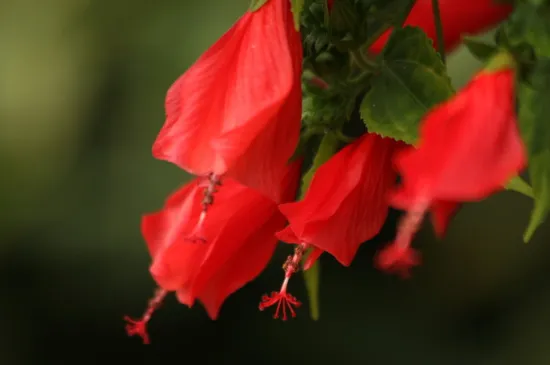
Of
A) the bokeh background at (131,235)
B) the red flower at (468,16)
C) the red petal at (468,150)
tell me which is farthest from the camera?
the bokeh background at (131,235)

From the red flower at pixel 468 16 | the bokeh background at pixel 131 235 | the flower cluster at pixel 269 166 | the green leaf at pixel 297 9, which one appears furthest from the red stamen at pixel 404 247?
the bokeh background at pixel 131 235

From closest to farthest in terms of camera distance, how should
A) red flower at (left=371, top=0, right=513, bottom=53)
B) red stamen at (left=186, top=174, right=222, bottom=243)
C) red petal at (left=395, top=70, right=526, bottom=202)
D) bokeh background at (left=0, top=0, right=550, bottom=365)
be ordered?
red petal at (left=395, top=70, right=526, bottom=202)
red stamen at (left=186, top=174, right=222, bottom=243)
red flower at (left=371, top=0, right=513, bottom=53)
bokeh background at (left=0, top=0, right=550, bottom=365)

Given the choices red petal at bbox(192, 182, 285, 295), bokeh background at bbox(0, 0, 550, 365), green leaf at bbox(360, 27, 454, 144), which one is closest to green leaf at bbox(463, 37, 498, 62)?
green leaf at bbox(360, 27, 454, 144)

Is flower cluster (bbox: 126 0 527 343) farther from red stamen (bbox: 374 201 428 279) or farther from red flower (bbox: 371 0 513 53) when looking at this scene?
red flower (bbox: 371 0 513 53)

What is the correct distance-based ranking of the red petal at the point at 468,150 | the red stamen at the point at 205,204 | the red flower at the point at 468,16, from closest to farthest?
the red petal at the point at 468,150
the red stamen at the point at 205,204
the red flower at the point at 468,16

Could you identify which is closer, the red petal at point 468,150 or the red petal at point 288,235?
the red petal at point 468,150

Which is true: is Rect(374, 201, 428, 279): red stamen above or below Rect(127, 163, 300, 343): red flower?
above

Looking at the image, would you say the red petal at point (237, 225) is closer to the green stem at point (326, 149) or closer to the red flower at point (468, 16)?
the green stem at point (326, 149)
